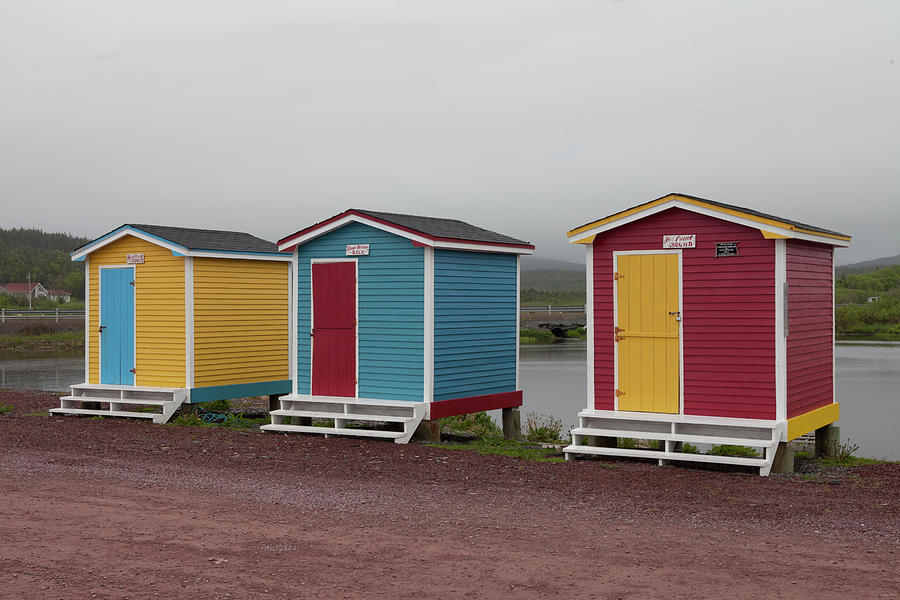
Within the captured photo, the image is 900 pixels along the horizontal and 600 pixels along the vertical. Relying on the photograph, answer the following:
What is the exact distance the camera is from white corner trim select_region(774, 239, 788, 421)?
10.7 m

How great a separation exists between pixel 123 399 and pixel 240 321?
2212 millimetres

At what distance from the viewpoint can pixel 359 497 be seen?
30.4 ft

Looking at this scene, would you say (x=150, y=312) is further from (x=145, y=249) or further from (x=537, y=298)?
(x=537, y=298)

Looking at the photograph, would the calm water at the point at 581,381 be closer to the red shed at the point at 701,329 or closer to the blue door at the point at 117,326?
the red shed at the point at 701,329

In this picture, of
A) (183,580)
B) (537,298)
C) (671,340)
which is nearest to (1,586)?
(183,580)

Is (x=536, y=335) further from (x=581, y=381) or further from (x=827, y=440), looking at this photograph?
(x=827, y=440)

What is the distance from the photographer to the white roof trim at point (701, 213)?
10.7 m

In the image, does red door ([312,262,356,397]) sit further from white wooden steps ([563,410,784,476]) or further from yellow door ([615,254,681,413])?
yellow door ([615,254,681,413])

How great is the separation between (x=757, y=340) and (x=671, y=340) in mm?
977

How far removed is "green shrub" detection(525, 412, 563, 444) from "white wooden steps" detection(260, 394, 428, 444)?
2.21 metres

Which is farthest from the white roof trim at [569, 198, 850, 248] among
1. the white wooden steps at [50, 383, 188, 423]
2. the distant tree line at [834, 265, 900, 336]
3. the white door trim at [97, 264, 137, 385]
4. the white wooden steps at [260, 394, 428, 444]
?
the distant tree line at [834, 265, 900, 336]

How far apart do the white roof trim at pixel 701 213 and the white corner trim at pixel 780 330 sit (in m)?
0.16

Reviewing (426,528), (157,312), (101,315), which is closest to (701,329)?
(426,528)

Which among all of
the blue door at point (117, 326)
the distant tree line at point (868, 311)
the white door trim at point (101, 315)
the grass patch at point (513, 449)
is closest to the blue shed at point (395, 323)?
the grass patch at point (513, 449)
